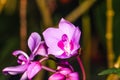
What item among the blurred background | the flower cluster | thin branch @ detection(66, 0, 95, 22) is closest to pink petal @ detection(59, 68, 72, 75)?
the flower cluster

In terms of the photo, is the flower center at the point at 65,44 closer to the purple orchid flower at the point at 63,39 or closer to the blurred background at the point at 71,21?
the purple orchid flower at the point at 63,39

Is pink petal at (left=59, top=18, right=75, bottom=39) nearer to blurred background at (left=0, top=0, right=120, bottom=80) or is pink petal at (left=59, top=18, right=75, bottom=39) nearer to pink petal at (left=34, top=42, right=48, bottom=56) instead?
pink petal at (left=34, top=42, right=48, bottom=56)

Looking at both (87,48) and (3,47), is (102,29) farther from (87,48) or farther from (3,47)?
(3,47)

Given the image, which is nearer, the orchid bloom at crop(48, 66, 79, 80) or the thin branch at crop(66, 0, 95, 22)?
the orchid bloom at crop(48, 66, 79, 80)

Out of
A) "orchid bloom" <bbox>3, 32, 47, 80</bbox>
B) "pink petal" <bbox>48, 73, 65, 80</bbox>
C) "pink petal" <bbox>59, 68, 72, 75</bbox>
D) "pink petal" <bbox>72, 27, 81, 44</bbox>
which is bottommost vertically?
"pink petal" <bbox>48, 73, 65, 80</bbox>

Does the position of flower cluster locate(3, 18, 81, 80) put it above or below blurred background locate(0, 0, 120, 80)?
below

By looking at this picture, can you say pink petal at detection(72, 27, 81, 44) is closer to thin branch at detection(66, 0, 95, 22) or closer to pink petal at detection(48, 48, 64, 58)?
pink petal at detection(48, 48, 64, 58)
